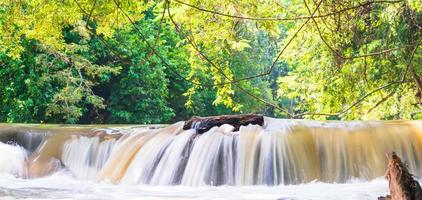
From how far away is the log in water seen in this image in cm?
686

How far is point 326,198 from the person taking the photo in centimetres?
539

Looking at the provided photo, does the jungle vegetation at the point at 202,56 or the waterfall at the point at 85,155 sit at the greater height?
the jungle vegetation at the point at 202,56

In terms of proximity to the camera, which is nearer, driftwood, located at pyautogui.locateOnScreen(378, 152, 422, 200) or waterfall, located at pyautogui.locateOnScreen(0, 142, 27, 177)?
driftwood, located at pyautogui.locateOnScreen(378, 152, 422, 200)

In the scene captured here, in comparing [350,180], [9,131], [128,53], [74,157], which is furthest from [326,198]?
[128,53]

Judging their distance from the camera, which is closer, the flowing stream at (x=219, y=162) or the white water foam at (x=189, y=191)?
the white water foam at (x=189, y=191)

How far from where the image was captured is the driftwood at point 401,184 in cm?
230

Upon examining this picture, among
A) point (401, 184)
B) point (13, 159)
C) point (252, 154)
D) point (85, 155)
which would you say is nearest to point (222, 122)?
point (252, 154)

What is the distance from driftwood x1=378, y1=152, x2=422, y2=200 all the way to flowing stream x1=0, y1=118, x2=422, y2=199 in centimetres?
312

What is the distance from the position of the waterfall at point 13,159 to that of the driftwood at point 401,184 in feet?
20.4

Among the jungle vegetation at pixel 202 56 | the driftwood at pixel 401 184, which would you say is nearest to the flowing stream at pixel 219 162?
the jungle vegetation at pixel 202 56

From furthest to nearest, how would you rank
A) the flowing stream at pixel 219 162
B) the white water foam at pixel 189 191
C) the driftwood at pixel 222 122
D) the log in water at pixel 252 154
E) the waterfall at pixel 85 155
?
the waterfall at pixel 85 155 → the driftwood at pixel 222 122 → the log in water at pixel 252 154 → the flowing stream at pixel 219 162 → the white water foam at pixel 189 191

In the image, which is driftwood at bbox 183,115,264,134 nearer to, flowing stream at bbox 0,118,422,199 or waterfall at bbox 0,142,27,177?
flowing stream at bbox 0,118,422,199

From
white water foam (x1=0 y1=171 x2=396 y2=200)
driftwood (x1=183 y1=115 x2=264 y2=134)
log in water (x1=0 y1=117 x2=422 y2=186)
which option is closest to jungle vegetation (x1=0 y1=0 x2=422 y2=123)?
driftwood (x1=183 y1=115 x2=264 y2=134)

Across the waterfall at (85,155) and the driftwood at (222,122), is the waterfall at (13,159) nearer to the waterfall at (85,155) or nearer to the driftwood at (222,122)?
the waterfall at (85,155)
